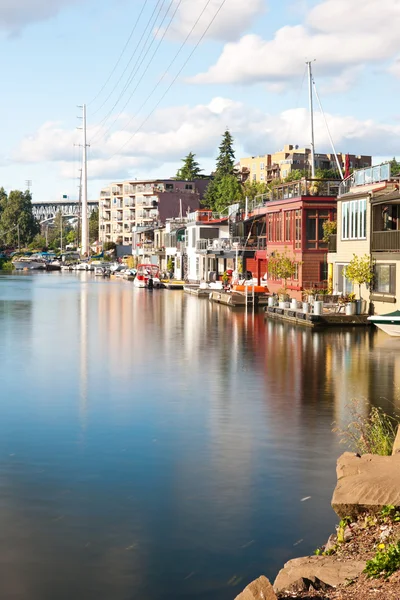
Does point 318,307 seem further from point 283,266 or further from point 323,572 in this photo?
point 323,572

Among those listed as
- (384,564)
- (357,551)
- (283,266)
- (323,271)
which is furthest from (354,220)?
(384,564)

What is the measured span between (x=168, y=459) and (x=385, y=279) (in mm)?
31365

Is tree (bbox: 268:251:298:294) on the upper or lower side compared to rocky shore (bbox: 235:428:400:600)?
Answer: upper

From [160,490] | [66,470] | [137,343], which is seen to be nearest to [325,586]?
[160,490]

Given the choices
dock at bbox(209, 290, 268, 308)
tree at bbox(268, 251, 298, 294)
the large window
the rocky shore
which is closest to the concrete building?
the large window

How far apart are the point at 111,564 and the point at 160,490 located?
3.88 meters

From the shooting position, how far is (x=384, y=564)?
10195 millimetres

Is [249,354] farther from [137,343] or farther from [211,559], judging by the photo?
[211,559]

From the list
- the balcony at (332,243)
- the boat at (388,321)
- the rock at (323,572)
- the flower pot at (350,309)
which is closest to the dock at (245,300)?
the balcony at (332,243)

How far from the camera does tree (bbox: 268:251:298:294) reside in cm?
6488

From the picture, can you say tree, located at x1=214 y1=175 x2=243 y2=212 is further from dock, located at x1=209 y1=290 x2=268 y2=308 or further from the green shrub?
the green shrub

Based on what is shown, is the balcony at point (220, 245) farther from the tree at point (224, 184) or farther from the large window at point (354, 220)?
the tree at point (224, 184)

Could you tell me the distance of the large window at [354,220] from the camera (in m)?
52.7

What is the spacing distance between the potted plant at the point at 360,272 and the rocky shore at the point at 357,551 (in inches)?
1380
